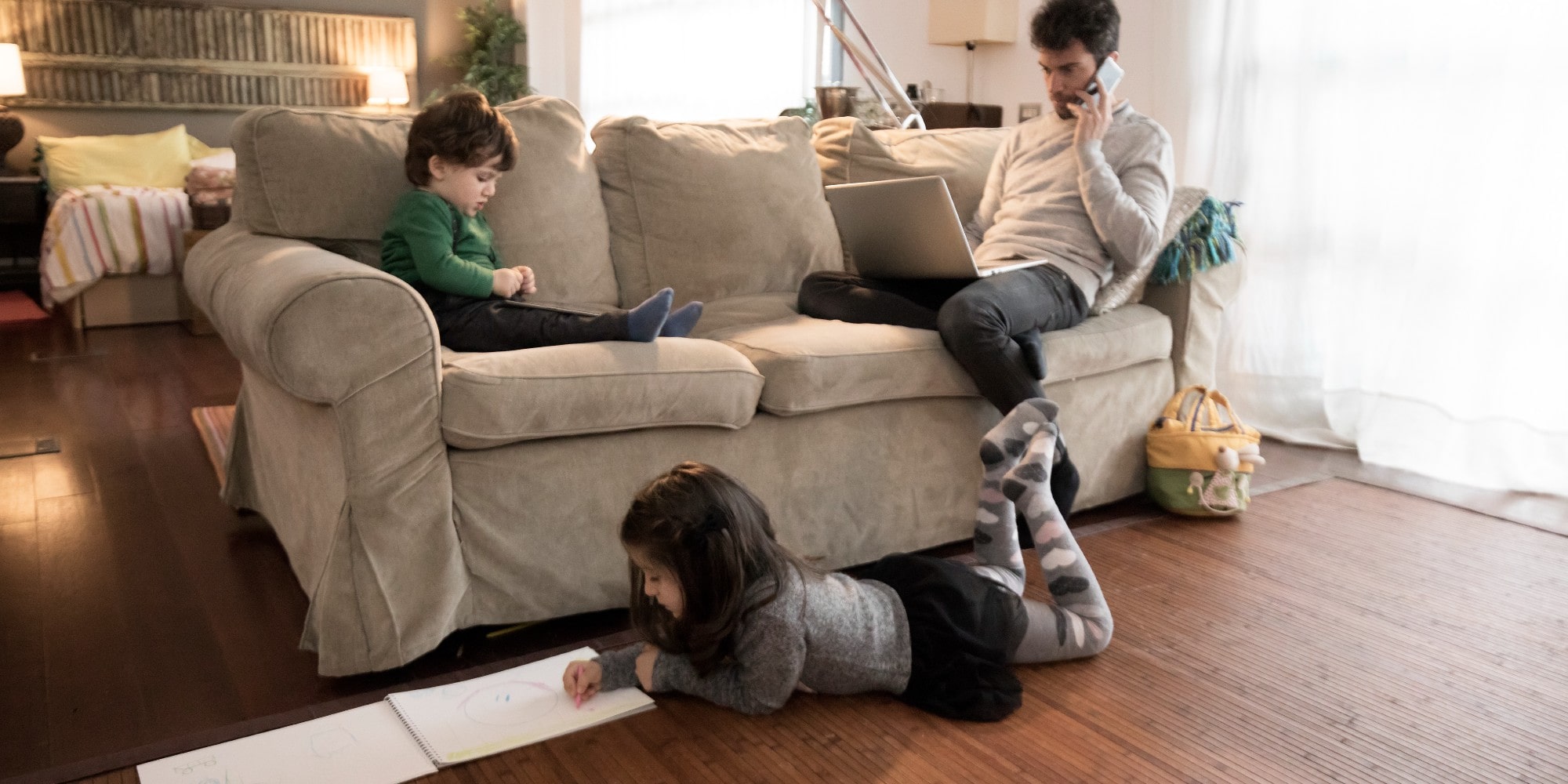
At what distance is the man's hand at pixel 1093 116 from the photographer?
2.48 m

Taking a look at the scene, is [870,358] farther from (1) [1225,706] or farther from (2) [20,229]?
(2) [20,229]

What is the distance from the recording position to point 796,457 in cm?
211

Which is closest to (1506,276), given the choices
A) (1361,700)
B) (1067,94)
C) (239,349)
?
(1067,94)

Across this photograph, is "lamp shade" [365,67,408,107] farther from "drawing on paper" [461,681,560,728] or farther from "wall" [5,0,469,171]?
"drawing on paper" [461,681,560,728]

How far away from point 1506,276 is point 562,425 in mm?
2371

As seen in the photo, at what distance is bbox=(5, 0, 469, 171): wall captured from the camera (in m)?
5.93

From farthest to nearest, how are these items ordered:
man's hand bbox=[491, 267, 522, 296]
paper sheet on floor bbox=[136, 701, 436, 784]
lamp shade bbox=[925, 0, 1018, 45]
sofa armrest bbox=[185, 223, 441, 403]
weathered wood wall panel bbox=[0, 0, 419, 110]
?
1. weathered wood wall panel bbox=[0, 0, 419, 110]
2. lamp shade bbox=[925, 0, 1018, 45]
3. man's hand bbox=[491, 267, 522, 296]
4. sofa armrest bbox=[185, 223, 441, 403]
5. paper sheet on floor bbox=[136, 701, 436, 784]

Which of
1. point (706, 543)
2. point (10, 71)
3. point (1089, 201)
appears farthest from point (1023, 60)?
point (10, 71)

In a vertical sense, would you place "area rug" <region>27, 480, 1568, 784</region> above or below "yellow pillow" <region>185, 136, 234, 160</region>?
below

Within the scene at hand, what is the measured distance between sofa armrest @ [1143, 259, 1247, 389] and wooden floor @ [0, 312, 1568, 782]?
35cm

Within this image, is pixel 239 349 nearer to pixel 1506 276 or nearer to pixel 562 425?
pixel 562 425

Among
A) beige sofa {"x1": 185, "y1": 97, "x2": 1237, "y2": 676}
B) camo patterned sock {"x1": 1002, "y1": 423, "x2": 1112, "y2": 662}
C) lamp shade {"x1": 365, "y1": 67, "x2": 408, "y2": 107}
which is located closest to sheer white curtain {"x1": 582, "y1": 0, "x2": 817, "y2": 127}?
lamp shade {"x1": 365, "y1": 67, "x2": 408, "y2": 107}

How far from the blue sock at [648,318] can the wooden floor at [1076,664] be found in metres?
0.49

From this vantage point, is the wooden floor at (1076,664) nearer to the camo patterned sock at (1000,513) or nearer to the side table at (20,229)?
the camo patterned sock at (1000,513)
